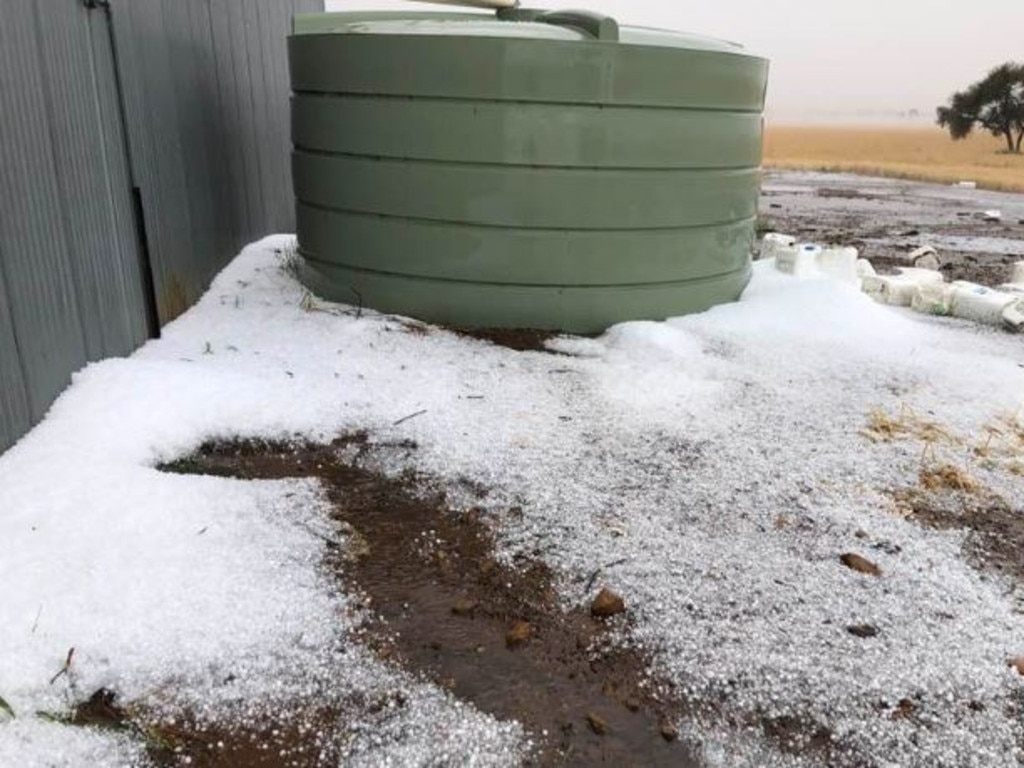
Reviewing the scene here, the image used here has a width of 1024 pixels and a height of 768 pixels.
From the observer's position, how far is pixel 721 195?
3600mm

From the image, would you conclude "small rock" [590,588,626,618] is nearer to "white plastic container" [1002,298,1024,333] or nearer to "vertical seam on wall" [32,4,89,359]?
"vertical seam on wall" [32,4,89,359]

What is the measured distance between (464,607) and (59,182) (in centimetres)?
166

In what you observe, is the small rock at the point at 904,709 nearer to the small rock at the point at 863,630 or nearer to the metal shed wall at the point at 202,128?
the small rock at the point at 863,630

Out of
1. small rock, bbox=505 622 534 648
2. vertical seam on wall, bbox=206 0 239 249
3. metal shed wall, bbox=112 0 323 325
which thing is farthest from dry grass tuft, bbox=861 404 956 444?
vertical seam on wall, bbox=206 0 239 249

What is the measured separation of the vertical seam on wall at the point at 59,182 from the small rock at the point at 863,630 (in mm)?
2141

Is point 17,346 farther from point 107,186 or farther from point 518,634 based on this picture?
point 518,634

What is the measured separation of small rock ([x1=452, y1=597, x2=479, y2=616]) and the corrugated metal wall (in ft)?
3.82

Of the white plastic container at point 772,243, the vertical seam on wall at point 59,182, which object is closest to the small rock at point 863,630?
the vertical seam on wall at point 59,182

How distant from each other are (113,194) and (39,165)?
476 millimetres

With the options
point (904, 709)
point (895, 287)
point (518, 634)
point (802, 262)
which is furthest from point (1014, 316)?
point (518, 634)

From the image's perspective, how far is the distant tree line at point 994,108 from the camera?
28688mm

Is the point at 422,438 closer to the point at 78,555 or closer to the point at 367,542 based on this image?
the point at 367,542

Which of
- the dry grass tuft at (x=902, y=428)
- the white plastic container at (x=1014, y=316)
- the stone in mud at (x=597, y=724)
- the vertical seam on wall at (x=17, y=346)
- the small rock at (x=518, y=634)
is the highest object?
the vertical seam on wall at (x=17, y=346)

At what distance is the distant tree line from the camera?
28688 millimetres
